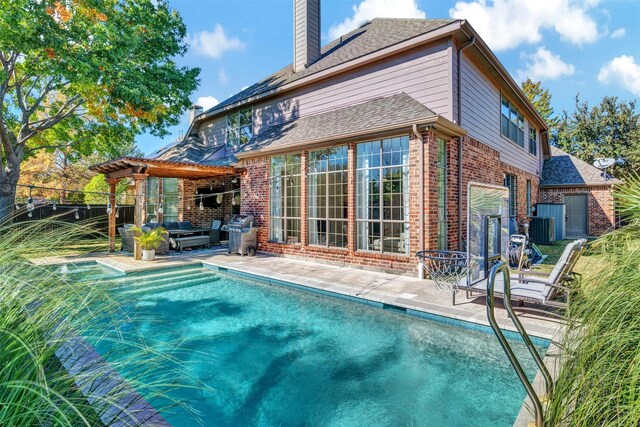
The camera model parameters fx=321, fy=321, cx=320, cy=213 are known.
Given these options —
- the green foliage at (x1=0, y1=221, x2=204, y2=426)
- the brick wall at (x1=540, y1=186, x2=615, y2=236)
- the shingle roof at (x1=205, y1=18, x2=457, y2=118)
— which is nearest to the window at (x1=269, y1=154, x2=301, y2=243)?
the shingle roof at (x1=205, y1=18, x2=457, y2=118)

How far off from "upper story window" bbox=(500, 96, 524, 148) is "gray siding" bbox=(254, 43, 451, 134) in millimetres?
4653

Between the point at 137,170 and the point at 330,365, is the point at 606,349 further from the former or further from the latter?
the point at 137,170

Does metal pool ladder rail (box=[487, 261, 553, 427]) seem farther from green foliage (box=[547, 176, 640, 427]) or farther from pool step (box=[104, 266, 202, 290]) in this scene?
pool step (box=[104, 266, 202, 290])

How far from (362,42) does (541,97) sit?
2730 cm

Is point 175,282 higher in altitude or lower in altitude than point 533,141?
lower

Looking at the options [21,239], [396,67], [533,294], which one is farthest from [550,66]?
[21,239]

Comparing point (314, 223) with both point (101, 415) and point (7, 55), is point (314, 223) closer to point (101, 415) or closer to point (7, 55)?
point (101, 415)

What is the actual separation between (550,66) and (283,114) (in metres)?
30.3

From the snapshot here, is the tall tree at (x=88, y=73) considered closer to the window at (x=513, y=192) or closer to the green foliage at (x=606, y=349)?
the green foliage at (x=606, y=349)

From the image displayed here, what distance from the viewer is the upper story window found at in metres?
11.6

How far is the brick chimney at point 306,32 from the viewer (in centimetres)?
1221

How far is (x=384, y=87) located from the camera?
928cm

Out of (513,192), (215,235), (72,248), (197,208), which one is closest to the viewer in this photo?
(72,248)

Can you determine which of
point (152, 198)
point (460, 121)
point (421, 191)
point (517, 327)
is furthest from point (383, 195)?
point (152, 198)
